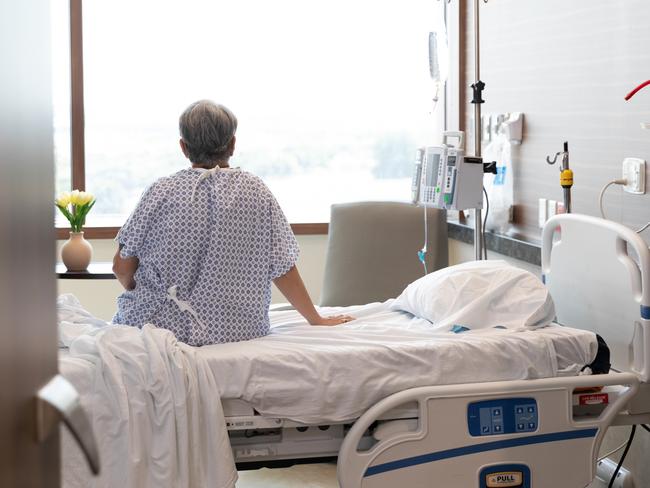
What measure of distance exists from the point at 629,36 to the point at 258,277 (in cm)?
136

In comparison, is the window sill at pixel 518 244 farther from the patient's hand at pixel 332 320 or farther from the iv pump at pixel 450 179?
the patient's hand at pixel 332 320

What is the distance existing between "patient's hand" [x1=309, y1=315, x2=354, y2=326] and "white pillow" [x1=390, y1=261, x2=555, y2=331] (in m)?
0.27

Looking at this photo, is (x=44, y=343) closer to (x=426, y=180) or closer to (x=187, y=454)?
(x=187, y=454)

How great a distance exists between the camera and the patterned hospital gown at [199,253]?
8.47ft

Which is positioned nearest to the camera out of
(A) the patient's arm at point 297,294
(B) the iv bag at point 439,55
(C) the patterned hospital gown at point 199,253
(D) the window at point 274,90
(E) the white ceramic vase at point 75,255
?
(C) the patterned hospital gown at point 199,253

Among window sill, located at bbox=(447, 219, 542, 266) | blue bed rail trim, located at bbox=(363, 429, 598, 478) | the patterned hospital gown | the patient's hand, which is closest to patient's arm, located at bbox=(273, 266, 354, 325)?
the patient's hand

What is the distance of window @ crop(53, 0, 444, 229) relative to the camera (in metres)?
4.70

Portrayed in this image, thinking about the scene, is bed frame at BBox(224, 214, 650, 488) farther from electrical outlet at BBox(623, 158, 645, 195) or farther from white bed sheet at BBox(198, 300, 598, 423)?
electrical outlet at BBox(623, 158, 645, 195)

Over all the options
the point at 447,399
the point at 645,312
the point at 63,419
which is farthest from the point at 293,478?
the point at 63,419

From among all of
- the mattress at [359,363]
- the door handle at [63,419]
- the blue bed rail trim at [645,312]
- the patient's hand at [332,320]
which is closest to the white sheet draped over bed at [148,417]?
the mattress at [359,363]

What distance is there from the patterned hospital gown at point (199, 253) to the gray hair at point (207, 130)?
0.16ft

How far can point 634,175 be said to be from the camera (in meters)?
2.86

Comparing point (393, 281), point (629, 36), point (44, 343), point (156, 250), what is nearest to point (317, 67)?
point (393, 281)

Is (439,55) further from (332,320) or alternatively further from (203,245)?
(203,245)
